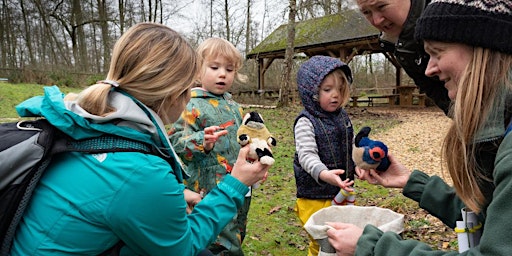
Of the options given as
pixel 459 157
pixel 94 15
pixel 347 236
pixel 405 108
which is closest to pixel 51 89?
pixel 347 236

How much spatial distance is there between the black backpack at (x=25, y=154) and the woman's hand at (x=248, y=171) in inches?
23.1

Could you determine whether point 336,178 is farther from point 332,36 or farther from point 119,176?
point 332,36

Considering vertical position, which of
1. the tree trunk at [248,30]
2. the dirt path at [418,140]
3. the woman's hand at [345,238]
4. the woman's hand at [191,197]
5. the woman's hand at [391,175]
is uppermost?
Answer: the tree trunk at [248,30]

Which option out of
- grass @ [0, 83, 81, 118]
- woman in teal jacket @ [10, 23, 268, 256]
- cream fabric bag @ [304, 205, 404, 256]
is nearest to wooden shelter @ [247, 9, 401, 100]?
grass @ [0, 83, 81, 118]

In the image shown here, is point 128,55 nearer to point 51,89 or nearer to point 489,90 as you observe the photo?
point 51,89

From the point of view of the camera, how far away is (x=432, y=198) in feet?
5.88

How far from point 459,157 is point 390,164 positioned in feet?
3.03

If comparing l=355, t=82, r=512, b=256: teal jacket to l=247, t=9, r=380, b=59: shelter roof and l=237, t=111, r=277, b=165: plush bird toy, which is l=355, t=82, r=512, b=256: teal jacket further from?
l=247, t=9, r=380, b=59: shelter roof

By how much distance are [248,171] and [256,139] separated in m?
0.30

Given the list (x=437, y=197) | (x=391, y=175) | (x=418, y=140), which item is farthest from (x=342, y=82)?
(x=418, y=140)

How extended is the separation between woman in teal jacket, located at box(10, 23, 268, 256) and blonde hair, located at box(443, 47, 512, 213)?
1012 millimetres

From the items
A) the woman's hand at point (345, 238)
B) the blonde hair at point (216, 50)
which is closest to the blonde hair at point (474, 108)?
the woman's hand at point (345, 238)

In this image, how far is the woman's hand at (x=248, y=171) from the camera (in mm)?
1874

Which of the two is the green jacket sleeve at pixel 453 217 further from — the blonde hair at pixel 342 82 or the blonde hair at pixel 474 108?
the blonde hair at pixel 342 82
